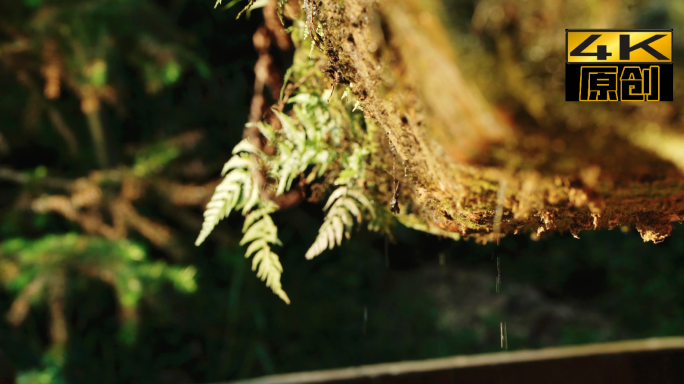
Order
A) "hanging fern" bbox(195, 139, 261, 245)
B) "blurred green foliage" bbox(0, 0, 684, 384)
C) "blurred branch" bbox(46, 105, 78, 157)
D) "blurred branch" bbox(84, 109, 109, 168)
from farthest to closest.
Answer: "blurred branch" bbox(84, 109, 109, 168), "blurred branch" bbox(46, 105, 78, 157), "blurred green foliage" bbox(0, 0, 684, 384), "hanging fern" bbox(195, 139, 261, 245)

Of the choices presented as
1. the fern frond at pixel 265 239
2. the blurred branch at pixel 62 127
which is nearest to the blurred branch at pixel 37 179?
the blurred branch at pixel 62 127

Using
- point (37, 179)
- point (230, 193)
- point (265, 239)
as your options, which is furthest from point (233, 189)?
point (37, 179)

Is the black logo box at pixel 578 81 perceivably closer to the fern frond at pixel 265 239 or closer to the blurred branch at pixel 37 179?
the fern frond at pixel 265 239

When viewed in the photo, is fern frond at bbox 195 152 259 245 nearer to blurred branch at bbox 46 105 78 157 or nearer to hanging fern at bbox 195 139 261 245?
hanging fern at bbox 195 139 261 245

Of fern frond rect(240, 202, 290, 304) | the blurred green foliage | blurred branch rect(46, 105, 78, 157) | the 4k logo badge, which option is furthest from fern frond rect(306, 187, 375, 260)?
blurred branch rect(46, 105, 78, 157)

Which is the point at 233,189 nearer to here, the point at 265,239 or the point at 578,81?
the point at 265,239

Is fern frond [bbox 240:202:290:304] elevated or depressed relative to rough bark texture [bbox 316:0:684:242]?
depressed

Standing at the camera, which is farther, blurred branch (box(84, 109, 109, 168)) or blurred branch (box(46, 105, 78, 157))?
blurred branch (box(84, 109, 109, 168))
